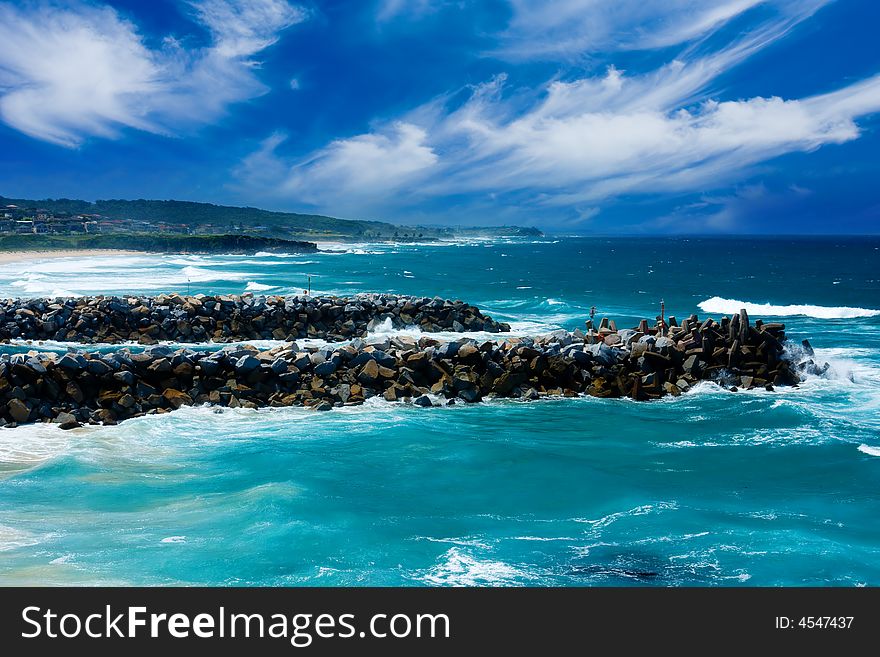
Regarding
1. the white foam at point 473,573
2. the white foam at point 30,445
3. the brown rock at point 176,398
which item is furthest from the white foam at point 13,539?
the brown rock at point 176,398

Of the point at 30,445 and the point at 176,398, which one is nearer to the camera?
the point at 30,445

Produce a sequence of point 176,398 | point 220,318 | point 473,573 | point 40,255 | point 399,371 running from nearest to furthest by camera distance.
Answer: point 473,573
point 176,398
point 399,371
point 220,318
point 40,255

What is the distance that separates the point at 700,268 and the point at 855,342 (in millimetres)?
63748

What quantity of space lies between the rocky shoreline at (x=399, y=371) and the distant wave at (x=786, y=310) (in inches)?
792

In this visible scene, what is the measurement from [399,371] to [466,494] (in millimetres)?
6387

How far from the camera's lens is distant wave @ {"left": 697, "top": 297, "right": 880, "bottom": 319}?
38.0 meters

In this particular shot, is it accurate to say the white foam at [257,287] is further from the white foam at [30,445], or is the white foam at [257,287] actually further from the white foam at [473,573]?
the white foam at [473,573]

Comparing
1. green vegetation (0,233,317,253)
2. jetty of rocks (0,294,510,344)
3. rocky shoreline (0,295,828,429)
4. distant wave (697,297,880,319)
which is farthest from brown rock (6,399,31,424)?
green vegetation (0,233,317,253)

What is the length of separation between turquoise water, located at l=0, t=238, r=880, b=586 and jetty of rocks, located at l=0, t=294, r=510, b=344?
454 inches

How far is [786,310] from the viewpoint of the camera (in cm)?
4097

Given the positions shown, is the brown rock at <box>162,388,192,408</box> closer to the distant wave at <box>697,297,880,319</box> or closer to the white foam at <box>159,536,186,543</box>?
the white foam at <box>159,536,186,543</box>

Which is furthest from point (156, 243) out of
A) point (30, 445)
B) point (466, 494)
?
point (466, 494)

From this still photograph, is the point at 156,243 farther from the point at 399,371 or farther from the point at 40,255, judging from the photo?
the point at 399,371

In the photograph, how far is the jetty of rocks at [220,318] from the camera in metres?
25.1
